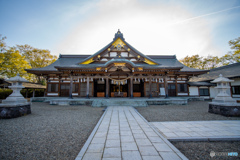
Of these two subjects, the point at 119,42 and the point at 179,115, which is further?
the point at 119,42

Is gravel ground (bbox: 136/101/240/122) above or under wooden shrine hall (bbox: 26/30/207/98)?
under

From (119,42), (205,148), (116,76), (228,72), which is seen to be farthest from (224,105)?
(228,72)

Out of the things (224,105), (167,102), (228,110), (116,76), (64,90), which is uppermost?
(116,76)

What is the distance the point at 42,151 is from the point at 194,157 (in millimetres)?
3631

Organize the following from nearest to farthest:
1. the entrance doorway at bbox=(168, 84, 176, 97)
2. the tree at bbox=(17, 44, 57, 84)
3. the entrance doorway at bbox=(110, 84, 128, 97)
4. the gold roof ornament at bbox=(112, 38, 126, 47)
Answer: the gold roof ornament at bbox=(112, 38, 126, 47), the entrance doorway at bbox=(168, 84, 176, 97), the entrance doorway at bbox=(110, 84, 128, 97), the tree at bbox=(17, 44, 57, 84)

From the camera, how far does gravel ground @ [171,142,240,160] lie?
7.65 ft

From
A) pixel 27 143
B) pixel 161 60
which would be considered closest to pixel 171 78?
pixel 161 60

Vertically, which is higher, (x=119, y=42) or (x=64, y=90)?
(x=119, y=42)

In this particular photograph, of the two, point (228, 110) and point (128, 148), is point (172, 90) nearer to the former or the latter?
point (228, 110)

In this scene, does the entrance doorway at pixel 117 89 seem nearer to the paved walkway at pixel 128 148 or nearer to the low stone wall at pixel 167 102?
the low stone wall at pixel 167 102

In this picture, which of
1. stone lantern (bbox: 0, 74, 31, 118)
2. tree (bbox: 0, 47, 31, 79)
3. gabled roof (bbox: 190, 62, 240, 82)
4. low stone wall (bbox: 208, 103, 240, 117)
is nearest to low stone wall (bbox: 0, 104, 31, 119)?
stone lantern (bbox: 0, 74, 31, 118)

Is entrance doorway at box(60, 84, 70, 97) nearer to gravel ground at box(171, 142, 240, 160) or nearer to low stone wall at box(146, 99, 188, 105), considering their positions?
low stone wall at box(146, 99, 188, 105)

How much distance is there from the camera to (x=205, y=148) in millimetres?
2652

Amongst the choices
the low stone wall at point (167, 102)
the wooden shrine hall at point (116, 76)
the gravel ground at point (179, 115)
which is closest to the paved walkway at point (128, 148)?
the gravel ground at point (179, 115)
